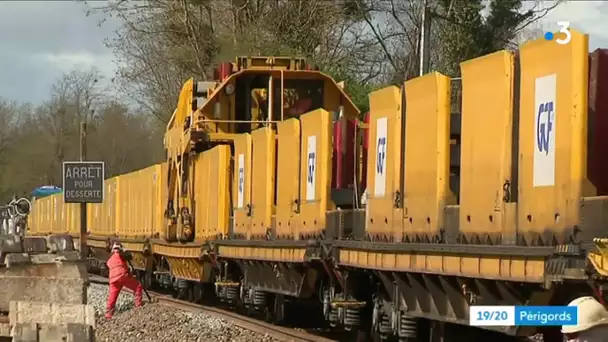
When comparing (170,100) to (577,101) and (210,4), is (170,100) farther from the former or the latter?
(577,101)

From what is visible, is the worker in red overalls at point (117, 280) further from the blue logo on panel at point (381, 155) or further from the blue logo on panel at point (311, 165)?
the blue logo on panel at point (381, 155)

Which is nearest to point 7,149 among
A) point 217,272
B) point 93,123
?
point 93,123

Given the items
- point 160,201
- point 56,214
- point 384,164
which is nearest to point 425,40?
point 160,201

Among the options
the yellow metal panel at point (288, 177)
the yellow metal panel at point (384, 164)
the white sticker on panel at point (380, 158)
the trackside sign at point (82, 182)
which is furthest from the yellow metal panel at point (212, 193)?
the white sticker on panel at point (380, 158)

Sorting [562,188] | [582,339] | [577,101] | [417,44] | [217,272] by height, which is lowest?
[217,272]

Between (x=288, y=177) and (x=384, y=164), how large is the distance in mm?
3777

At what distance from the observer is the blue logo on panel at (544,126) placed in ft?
24.5

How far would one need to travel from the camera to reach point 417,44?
3569 centimetres

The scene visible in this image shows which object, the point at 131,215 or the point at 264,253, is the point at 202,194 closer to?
the point at 264,253

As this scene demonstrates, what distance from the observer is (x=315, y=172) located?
13094mm

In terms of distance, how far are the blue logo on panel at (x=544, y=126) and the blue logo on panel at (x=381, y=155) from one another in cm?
330

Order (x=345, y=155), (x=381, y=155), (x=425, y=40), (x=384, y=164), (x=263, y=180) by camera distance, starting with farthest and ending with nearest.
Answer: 1. (x=425, y=40)
2. (x=263, y=180)
3. (x=345, y=155)
4. (x=381, y=155)
5. (x=384, y=164)

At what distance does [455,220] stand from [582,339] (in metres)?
4.67

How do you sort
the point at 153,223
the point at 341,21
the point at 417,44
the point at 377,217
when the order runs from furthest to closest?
the point at 341,21 < the point at 417,44 < the point at 153,223 < the point at 377,217
